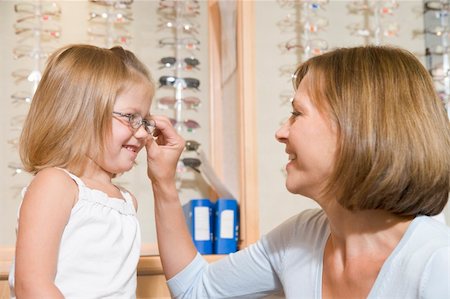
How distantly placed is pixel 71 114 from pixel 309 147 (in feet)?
1.57

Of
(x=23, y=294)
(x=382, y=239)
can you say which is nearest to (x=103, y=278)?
(x=23, y=294)

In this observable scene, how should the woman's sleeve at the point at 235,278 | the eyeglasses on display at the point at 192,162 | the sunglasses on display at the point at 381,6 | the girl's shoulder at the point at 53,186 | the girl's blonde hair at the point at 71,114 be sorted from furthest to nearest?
the sunglasses on display at the point at 381,6
the eyeglasses on display at the point at 192,162
the woman's sleeve at the point at 235,278
the girl's blonde hair at the point at 71,114
the girl's shoulder at the point at 53,186

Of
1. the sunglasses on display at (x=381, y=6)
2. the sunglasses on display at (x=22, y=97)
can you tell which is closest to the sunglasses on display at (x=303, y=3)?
the sunglasses on display at (x=381, y=6)

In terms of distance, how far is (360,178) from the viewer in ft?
3.93

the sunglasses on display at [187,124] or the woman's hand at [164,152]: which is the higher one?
the sunglasses on display at [187,124]

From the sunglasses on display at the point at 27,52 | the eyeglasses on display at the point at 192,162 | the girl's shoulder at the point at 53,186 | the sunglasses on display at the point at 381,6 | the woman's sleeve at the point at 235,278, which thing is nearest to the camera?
the girl's shoulder at the point at 53,186

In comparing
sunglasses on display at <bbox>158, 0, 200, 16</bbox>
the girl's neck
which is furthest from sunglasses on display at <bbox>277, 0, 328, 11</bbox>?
the girl's neck

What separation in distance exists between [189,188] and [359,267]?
3.90 ft

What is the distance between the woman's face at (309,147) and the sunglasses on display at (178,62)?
1115 mm

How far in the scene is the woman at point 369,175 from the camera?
1173mm

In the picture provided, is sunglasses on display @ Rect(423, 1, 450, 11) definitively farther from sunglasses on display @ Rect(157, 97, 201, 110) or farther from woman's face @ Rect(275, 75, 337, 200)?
woman's face @ Rect(275, 75, 337, 200)

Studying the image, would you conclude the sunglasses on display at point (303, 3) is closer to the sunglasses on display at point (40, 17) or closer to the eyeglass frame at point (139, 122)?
the sunglasses on display at point (40, 17)

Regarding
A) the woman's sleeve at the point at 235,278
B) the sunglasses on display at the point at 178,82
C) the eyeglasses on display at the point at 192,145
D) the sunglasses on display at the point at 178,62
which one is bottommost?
the woman's sleeve at the point at 235,278

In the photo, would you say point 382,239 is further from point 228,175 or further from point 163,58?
point 163,58
